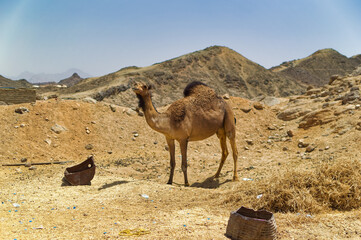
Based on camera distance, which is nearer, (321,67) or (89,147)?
(89,147)

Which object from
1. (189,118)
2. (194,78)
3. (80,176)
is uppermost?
(194,78)

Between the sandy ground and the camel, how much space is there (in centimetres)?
137

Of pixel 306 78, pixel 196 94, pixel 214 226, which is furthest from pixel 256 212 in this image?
pixel 306 78

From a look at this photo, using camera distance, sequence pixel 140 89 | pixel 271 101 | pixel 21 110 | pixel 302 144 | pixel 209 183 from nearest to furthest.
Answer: pixel 140 89 < pixel 209 183 < pixel 302 144 < pixel 21 110 < pixel 271 101

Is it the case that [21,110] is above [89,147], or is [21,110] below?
above

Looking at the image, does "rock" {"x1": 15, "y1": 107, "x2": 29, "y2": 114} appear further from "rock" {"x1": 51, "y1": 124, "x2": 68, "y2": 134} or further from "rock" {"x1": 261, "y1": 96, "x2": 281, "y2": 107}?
"rock" {"x1": 261, "y1": 96, "x2": 281, "y2": 107}

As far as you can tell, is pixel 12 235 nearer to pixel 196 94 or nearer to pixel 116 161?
pixel 196 94

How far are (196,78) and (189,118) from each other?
3385 cm

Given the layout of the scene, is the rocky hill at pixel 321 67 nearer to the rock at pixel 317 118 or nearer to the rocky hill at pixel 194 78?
the rocky hill at pixel 194 78

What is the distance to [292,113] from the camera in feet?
59.4

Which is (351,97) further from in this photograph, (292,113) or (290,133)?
(290,133)

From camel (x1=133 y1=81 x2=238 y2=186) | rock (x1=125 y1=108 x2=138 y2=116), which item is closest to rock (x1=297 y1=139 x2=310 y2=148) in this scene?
camel (x1=133 y1=81 x2=238 y2=186)

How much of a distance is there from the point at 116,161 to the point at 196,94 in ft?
14.1

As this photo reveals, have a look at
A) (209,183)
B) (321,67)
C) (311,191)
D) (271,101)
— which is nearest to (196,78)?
(271,101)
